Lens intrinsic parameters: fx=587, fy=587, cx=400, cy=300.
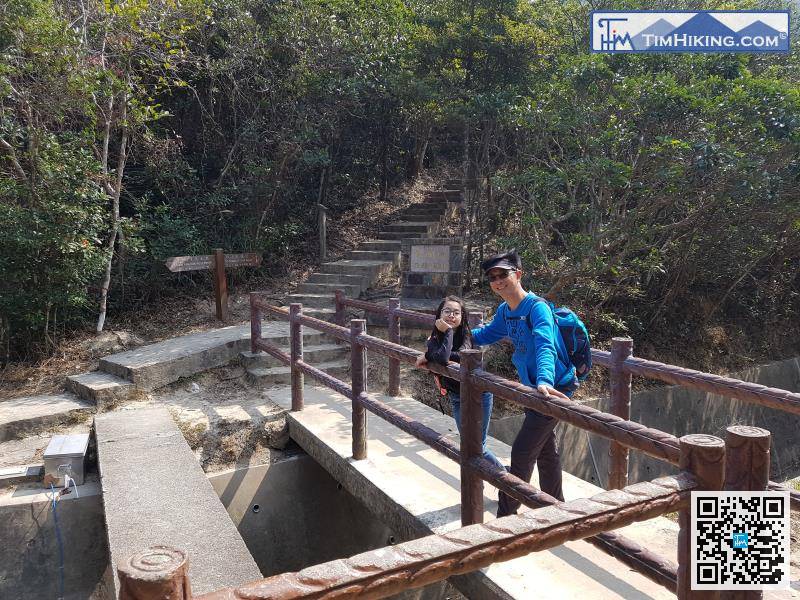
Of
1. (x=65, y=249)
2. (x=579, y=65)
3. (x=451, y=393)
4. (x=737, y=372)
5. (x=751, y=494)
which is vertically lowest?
(x=737, y=372)

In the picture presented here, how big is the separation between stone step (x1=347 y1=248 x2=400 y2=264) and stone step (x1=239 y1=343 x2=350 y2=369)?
331cm

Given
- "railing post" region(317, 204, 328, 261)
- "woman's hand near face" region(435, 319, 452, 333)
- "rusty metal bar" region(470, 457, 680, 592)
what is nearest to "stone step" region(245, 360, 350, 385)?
"woman's hand near face" region(435, 319, 452, 333)

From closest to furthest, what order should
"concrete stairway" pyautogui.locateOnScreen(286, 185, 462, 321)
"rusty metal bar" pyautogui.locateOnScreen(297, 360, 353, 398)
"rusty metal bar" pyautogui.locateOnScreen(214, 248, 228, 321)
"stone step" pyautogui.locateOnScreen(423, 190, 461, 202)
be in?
"rusty metal bar" pyautogui.locateOnScreen(297, 360, 353, 398), "rusty metal bar" pyautogui.locateOnScreen(214, 248, 228, 321), "concrete stairway" pyautogui.locateOnScreen(286, 185, 462, 321), "stone step" pyautogui.locateOnScreen(423, 190, 461, 202)

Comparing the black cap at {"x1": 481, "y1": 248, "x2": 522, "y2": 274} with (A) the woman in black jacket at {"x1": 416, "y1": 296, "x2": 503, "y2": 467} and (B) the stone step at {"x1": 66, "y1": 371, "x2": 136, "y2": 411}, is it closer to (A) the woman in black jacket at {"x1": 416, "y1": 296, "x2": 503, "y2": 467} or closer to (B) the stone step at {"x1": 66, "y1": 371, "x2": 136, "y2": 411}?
(A) the woman in black jacket at {"x1": 416, "y1": 296, "x2": 503, "y2": 467}

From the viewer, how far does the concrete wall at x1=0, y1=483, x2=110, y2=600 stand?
3725 millimetres

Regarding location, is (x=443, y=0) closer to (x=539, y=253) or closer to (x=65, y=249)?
(x=539, y=253)

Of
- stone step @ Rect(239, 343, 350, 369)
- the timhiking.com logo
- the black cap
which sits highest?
the timhiking.com logo

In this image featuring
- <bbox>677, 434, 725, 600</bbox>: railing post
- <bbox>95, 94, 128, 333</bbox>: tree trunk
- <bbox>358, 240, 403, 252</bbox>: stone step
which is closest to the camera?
<bbox>677, 434, 725, 600</bbox>: railing post

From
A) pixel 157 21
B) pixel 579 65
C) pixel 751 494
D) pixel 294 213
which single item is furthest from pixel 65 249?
pixel 751 494

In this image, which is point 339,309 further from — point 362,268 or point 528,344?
point 528,344

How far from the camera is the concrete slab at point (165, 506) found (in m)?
2.77

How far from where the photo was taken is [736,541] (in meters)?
1.45

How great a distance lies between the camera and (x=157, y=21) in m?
7.43

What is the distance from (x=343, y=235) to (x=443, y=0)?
4509 millimetres
